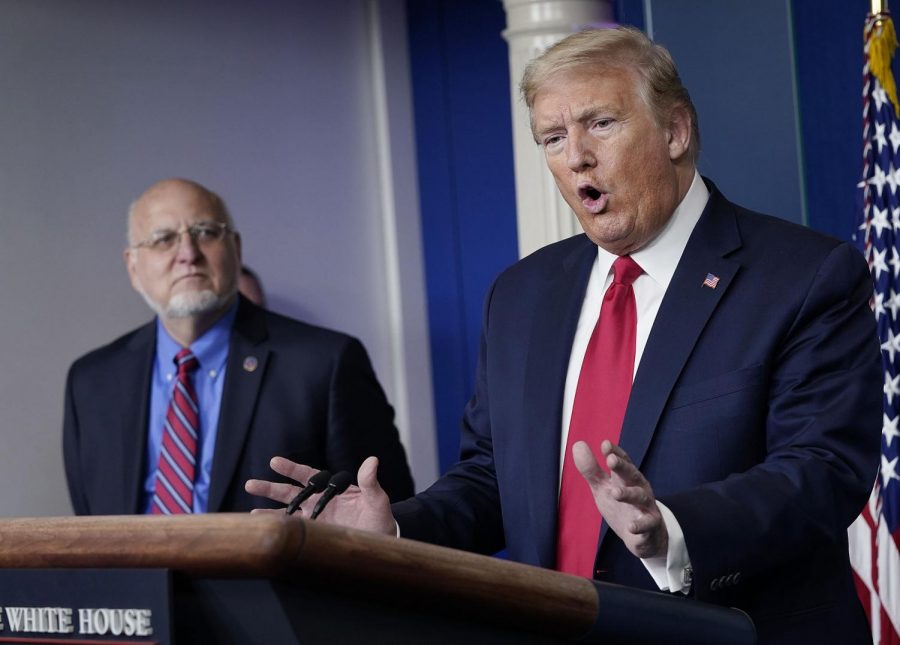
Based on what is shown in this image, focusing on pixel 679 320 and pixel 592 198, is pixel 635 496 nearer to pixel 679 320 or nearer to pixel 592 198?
pixel 679 320

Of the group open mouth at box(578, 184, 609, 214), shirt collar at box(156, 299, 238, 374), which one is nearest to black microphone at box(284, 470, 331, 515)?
open mouth at box(578, 184, 609, 214)

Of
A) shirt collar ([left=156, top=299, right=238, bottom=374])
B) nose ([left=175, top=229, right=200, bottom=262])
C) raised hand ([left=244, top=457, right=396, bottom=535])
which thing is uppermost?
nose ([left=175, top=229, right=200, bottom=262])

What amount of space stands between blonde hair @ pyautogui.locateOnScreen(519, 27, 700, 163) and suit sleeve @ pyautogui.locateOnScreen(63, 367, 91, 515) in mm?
2303

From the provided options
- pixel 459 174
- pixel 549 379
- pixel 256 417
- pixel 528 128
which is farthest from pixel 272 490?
pixel 459 174

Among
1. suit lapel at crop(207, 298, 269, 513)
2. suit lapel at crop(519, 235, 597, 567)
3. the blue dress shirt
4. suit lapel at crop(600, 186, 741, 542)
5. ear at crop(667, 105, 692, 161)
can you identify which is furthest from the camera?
the blue dress shirt

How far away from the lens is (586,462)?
1442mm

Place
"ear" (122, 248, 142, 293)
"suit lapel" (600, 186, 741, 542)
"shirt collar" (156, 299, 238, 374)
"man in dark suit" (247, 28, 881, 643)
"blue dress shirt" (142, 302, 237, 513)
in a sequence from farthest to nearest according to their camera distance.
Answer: "ear" (122, 248, 142, 293) < "shirt collar" (156, 299, 238, 374) < "blue dress shirt" (142, 302, 237, 513) < "suit lapel" (600, 186, 741, 542) < "man in dark suit" (247, 28, 881, 643)

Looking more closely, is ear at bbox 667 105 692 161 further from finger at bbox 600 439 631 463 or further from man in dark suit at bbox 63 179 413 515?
man in dark suit at bbox 63 179 413 515

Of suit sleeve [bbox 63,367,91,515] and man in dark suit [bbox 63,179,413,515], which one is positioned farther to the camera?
suit sleeve [bbox 63,367,91,515]

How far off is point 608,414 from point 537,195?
8.04 ft

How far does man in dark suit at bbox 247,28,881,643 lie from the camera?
1795mm

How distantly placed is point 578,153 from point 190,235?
218cm

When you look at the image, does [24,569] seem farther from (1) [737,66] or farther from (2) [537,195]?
(2) [537,195]

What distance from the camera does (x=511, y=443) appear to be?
6.95 feet
